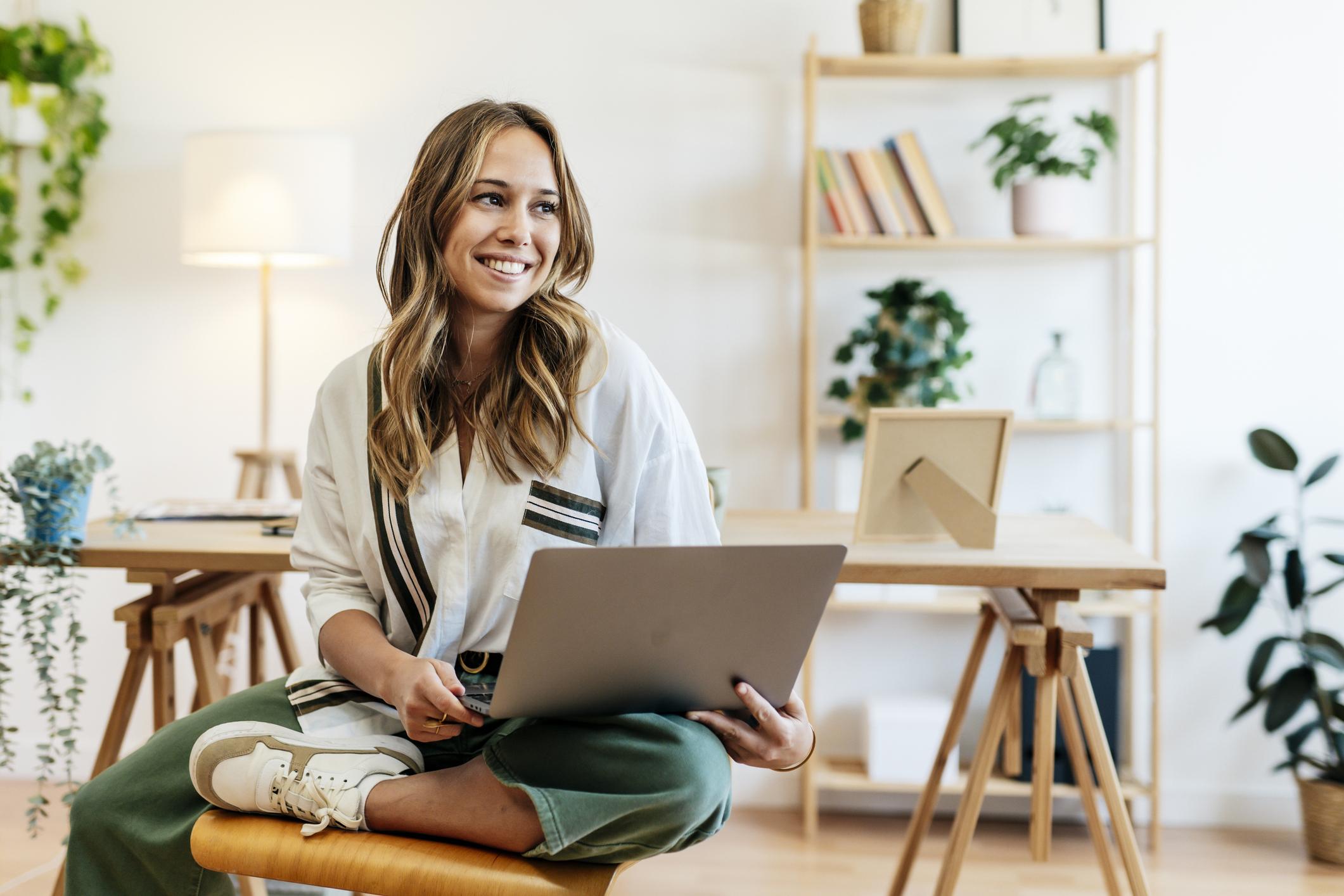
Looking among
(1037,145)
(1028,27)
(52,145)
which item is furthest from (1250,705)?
(52,145)

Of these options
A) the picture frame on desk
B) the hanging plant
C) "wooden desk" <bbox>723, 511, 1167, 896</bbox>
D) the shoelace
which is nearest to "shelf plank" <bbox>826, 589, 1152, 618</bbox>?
"wooden desk" <bbox>723, 511, 1167, 896</bbox>

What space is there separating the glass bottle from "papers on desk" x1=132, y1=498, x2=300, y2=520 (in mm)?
1675

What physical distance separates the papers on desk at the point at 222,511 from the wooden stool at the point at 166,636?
112 mm

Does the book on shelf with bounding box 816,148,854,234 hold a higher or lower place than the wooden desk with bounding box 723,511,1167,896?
higher

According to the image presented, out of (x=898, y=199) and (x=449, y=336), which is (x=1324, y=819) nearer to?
(x=898, y=199)

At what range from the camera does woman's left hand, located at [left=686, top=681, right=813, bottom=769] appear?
4.19ft

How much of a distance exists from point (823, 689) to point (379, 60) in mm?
1932

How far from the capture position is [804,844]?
105 inches

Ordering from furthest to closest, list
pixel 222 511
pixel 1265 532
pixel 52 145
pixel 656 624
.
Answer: pixel 52 145
pixel 1265 532
pixel 222 511
pixel 656 624

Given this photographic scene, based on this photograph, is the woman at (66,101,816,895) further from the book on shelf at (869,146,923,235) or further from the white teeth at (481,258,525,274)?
the book on shelf at (869,146,923,235)

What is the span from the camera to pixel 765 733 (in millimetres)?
1303

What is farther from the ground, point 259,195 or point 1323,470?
point 259,195

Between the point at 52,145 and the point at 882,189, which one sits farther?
the point at 52,145

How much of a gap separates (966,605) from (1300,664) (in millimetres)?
785
